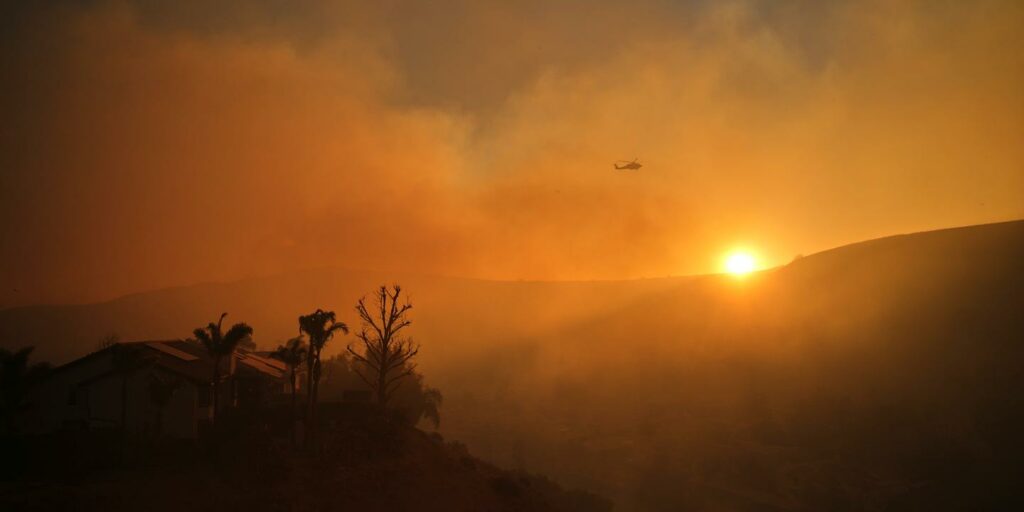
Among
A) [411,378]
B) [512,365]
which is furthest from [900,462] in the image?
[512,365]

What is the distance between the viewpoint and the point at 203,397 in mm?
39219

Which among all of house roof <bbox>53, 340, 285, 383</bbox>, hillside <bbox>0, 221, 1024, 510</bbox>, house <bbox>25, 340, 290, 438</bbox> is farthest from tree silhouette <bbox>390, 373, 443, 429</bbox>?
house <bbox>25, 340, 290, 438</bbox>

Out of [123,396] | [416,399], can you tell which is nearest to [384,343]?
[123,396]

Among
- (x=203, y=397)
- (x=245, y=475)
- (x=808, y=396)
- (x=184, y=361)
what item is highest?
(x=184, y=361)

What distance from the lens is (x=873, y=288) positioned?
121 metres

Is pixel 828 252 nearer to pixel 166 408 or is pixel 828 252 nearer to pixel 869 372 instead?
pixel 869 372

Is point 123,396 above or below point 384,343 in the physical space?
below

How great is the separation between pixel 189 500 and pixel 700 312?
13564cm

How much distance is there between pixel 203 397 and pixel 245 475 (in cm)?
1367

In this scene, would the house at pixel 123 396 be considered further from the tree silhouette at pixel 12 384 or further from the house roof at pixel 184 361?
the tree silhouette at pixel 12 384

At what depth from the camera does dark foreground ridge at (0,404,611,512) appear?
2505cm

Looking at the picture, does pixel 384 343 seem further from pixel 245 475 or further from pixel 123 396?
pixel 245 475

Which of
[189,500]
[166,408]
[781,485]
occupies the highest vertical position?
[166,408]

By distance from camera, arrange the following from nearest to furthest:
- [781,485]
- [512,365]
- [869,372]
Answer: [781,485] < [869,372] < [512,365]
